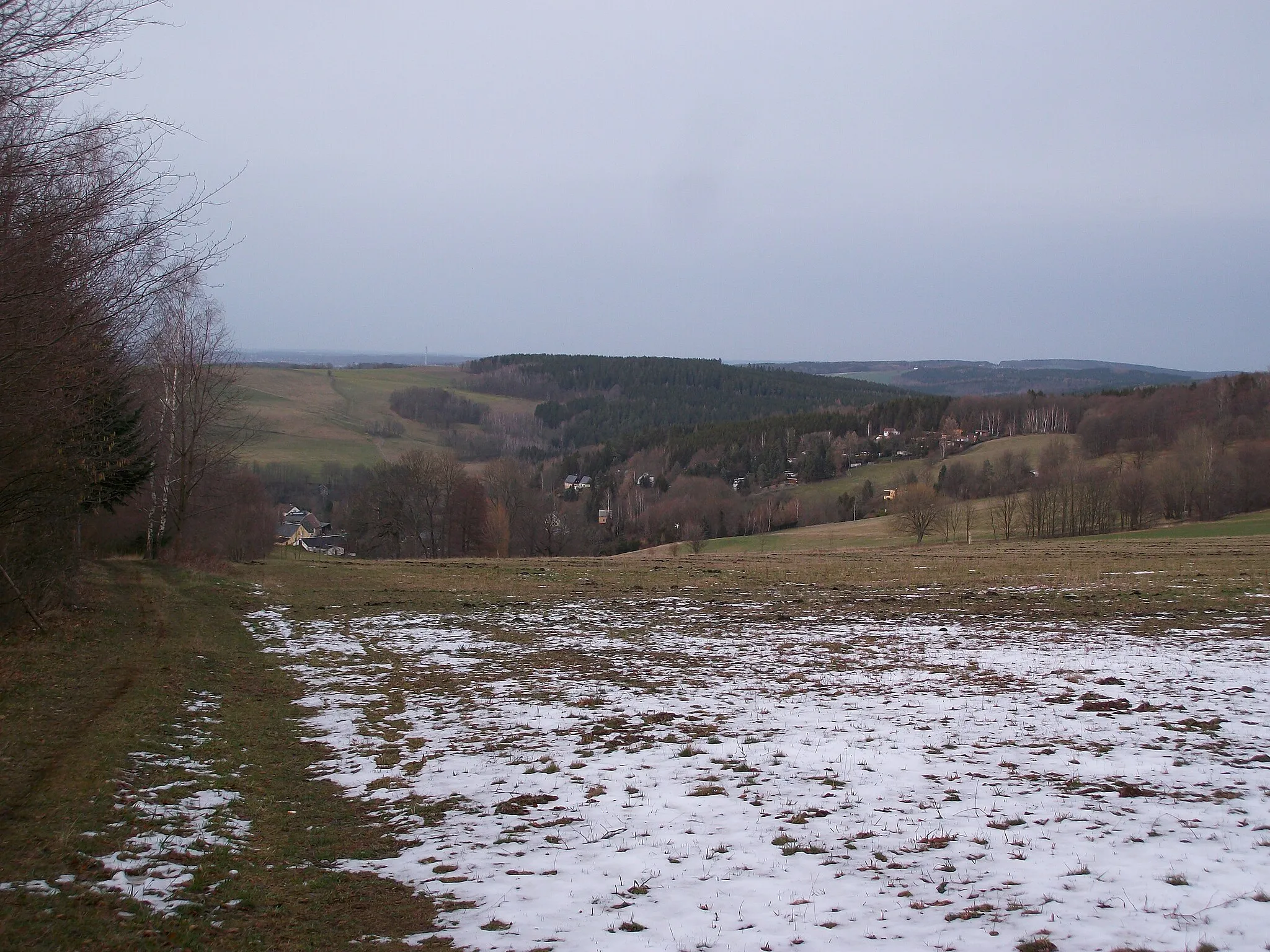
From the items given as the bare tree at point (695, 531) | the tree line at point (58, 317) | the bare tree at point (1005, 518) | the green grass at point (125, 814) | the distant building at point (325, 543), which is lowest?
the distant building at point (325, 543)

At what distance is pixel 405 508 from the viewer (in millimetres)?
68750

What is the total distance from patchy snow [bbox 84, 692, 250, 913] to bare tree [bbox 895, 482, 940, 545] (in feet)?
216

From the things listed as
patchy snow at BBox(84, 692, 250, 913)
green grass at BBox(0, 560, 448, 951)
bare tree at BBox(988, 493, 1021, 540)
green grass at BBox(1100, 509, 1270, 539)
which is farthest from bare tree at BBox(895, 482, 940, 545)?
patchy snow at BBox(84, 692, 250, 913)

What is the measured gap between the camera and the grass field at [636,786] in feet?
18.4

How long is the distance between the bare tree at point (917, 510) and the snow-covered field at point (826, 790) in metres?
55.0

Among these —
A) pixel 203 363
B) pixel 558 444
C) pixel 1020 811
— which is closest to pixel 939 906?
pixel 1020 811

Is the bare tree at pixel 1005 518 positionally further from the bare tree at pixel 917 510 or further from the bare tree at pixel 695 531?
the bare tree at pixel 695 531

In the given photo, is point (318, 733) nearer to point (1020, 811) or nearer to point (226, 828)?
→ point (226, 828)

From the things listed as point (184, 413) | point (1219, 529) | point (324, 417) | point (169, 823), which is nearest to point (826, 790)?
point (169, 823)

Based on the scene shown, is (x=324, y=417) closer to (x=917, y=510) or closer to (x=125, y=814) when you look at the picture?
(x=917, y=510)

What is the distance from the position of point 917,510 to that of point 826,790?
6534 centimetres

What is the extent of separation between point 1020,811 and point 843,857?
6.04 ft

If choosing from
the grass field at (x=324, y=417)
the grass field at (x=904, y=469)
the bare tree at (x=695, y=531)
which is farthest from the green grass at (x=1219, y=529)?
the grass field at (x=324, y=417)

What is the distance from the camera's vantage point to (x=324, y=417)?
156m
